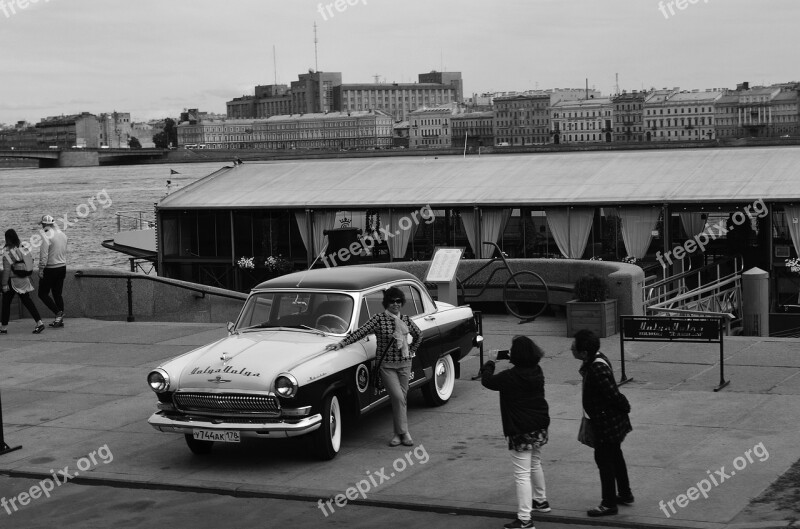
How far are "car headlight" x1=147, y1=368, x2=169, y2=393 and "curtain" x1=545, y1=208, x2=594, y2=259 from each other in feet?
62.0

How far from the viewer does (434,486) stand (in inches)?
390

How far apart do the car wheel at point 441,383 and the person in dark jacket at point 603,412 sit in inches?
163

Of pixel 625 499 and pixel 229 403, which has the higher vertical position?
pixel 229 403

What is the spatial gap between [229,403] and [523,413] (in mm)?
3004

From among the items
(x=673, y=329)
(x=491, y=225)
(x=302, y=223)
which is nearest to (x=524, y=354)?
(x=673, y=329)

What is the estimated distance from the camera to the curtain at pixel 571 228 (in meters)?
28.5

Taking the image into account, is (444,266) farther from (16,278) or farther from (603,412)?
(603,412)

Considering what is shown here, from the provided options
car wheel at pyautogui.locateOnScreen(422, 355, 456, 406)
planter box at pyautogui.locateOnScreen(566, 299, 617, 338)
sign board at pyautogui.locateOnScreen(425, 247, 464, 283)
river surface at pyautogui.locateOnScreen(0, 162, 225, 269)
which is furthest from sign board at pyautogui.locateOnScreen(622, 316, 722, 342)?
river surface at pyautogui.locateOnScreen(0, 162, 225, 269)

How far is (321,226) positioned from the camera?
3155cm

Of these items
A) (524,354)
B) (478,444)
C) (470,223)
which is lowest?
(478,444)

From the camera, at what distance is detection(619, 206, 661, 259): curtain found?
2756 centimetres

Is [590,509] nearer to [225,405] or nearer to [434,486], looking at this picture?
[434,486]

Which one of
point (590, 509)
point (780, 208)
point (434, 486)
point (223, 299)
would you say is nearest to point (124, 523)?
point (434, 486)

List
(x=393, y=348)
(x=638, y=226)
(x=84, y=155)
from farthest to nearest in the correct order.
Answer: (x=84, y=155) < (x=638, y=226) < (x=393, y=348)
